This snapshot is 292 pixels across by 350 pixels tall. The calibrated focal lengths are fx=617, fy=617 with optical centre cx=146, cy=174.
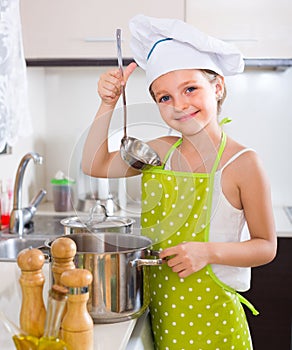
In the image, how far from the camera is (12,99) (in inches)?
75.4

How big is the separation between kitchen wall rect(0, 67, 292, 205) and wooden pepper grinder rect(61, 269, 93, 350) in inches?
63.5

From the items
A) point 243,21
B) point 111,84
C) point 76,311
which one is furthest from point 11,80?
point 76,311

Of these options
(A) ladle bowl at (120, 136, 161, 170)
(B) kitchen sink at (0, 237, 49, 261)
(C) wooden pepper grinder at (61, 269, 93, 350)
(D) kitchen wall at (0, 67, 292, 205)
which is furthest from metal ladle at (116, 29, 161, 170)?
(D) kitchen wall at (0, 67, 292, 205)

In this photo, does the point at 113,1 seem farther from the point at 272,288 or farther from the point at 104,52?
the point at 272,288

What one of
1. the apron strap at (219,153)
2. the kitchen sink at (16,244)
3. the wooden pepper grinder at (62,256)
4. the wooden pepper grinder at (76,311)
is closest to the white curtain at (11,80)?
the kitchen sink at (16,244)

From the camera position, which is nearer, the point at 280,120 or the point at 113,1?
the point at 113,1

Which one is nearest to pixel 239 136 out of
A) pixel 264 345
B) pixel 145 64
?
pixel 264 345

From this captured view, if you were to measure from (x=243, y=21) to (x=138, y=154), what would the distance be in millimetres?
1095

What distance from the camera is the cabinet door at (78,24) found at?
2.26 m

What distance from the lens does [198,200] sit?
4.27 ft

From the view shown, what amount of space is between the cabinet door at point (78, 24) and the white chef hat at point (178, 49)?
0.93 m

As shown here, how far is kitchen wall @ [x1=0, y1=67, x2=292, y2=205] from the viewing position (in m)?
2.62

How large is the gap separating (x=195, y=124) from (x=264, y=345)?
1.21 meters

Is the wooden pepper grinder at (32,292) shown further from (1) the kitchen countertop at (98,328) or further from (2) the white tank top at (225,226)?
(2) the white tank top at (225,226)
